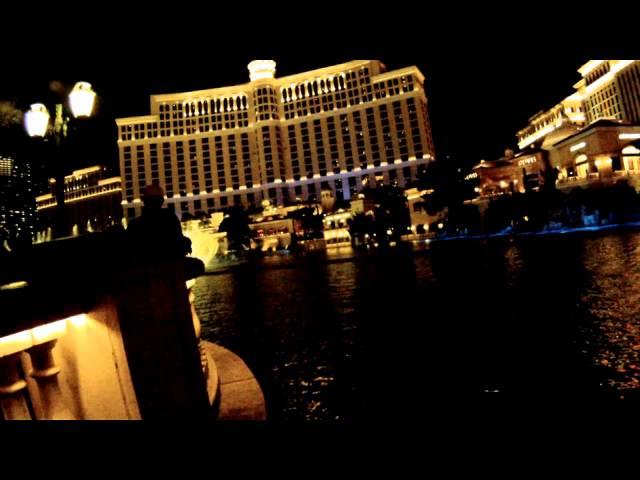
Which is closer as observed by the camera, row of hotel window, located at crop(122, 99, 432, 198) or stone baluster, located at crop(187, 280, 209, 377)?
stone baluster, located at crop(187, 280, 209, 377)

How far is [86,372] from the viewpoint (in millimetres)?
3422

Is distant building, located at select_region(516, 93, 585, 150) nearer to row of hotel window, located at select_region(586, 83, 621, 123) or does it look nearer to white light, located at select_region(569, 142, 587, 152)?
row of hotel window, located at select_region(586, 83, 621, 123)

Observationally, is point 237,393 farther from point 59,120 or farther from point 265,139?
point 265,139

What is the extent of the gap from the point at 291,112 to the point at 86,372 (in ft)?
346

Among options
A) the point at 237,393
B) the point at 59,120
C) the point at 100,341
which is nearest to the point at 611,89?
the point at 59,120

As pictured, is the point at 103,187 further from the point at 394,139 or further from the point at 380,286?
the point at 380,286

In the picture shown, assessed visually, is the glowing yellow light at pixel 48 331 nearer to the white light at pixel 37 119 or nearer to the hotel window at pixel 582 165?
the white light at pixel 37 119

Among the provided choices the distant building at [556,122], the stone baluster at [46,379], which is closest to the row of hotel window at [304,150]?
the distant building at [556,122]

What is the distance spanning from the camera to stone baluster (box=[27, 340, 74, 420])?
9.89 ft

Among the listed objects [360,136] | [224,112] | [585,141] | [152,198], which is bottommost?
[152,198]

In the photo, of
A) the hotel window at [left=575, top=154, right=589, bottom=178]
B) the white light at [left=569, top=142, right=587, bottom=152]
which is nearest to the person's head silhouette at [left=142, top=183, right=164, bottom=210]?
the hotel window at [left=575, top=154, right=589, bottom=178]

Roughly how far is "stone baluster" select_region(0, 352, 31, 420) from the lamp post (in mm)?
4583

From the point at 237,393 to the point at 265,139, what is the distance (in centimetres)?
10004

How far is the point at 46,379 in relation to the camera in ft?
9.92
